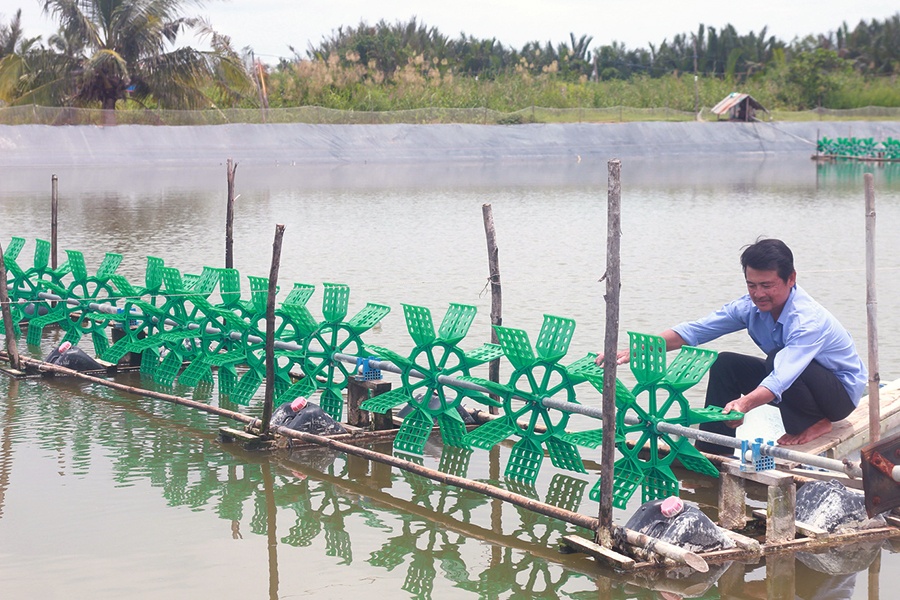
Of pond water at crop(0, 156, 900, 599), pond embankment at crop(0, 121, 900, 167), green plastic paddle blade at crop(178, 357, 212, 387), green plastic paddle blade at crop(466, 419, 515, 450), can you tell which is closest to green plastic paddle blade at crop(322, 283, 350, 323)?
pond water at crop(0, 156, 900, 599)

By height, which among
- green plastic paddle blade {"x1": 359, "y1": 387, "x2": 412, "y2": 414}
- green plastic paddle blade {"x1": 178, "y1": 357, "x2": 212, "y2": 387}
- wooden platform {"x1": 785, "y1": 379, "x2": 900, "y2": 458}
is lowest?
green plastic paddle blade {"x1": 178, "y1": 357, "x2": 212, "y2": 387}

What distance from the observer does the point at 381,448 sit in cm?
930

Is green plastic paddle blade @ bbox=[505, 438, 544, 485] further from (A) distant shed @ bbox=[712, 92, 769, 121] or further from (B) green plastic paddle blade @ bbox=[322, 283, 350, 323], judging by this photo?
(A) distant shed @ bbox=[712, 92, 769, 121]

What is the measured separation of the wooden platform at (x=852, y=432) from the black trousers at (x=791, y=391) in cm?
12

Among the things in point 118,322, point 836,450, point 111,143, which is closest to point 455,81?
point 111,143

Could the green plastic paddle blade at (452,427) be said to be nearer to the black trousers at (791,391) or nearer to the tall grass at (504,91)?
the black trousers at (791,391)

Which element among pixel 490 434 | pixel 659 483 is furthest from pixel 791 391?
pixel 490 434

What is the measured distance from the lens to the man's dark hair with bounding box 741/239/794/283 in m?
7.13

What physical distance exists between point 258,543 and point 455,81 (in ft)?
189

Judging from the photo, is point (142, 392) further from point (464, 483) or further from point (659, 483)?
point (659, 483)

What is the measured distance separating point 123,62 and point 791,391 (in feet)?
139

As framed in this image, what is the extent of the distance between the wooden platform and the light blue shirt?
0.50ft

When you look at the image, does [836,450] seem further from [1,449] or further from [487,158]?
[487,158]

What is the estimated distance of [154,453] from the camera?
9273mm
